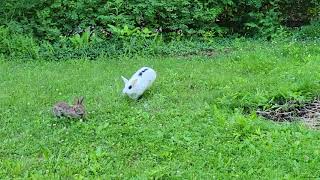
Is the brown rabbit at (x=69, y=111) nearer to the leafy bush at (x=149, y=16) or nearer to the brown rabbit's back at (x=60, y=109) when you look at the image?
the brown rabbit's back at (x=60, y=109)

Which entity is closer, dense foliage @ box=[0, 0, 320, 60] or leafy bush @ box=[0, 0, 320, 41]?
dense foliage @ box=[0, 0, 320, 60]

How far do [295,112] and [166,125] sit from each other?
1.14 m

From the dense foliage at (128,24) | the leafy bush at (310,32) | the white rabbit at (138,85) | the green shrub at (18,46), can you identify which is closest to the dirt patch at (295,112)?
the white rabbit at (138,85)

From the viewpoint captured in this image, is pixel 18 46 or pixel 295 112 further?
pixel 18 46

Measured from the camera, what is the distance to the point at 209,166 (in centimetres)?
363

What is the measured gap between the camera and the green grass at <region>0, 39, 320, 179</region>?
11.9 feet

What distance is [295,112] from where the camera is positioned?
4.63 m

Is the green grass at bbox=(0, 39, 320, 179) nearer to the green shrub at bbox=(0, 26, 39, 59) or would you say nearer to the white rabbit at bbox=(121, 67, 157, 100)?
the white rabbit at bbox=(121, 67, 157, 100)

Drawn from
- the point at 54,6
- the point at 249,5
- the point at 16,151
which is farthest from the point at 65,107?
the point at 249,5

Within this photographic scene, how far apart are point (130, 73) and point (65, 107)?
1680mm

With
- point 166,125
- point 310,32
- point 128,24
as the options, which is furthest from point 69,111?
point 310,32

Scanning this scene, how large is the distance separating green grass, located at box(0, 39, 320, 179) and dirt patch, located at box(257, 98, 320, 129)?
0.37 ft

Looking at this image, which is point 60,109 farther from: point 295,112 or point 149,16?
point 149,16

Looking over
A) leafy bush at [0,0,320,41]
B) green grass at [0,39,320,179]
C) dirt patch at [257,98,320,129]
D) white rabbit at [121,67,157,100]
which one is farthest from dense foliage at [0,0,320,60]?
dirt patch at [257,98,320,129]
